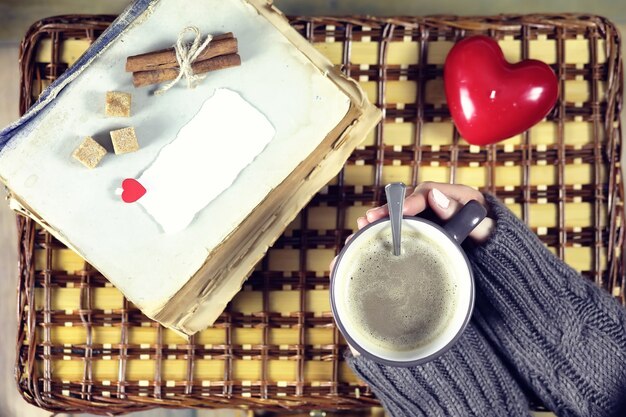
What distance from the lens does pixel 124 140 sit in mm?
665

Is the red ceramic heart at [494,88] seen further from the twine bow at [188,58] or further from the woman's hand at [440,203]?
the twine bow at [188,58]

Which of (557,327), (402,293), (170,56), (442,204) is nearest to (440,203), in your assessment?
(442,204)

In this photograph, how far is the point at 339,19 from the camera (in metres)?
0.82

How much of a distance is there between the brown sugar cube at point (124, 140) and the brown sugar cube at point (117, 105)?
0.02 metres

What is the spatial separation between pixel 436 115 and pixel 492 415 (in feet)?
1.30

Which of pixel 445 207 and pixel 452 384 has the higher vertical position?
pixel 445 207

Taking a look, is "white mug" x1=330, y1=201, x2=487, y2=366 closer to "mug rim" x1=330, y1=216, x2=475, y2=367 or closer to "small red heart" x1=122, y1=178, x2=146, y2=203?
"mug rim" x1=330, y1=216, x2=475, y2=367

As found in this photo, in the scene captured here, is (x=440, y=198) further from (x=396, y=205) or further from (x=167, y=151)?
(x=167, y=151)

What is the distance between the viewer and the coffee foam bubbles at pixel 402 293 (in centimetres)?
65

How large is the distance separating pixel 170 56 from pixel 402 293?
361 mm

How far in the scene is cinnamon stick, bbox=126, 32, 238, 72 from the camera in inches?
26.4

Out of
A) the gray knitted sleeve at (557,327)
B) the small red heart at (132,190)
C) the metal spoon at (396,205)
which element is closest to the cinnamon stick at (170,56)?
the small red heart at (132,190)

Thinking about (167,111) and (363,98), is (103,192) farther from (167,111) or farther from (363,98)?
(363,98)

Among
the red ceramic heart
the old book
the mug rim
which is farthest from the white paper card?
the red ceramic heart
